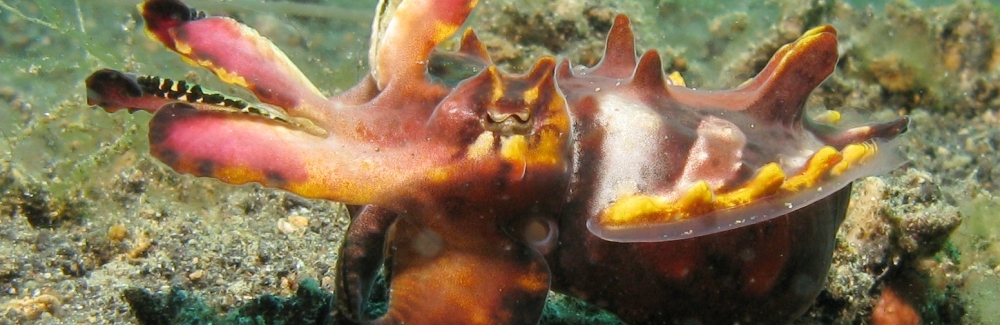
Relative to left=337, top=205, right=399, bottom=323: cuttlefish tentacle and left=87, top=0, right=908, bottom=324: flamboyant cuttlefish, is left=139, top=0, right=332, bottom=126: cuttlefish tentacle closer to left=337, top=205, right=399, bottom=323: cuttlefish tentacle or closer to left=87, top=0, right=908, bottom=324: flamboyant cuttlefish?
left=87, top=0, right=908, bottom=324: flamboyant cuttlefish

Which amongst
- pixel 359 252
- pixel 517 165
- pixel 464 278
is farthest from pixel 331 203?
pixel 517 165

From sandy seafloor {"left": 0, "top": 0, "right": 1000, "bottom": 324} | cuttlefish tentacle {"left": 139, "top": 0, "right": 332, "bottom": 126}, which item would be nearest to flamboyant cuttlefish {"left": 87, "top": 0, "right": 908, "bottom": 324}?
cuttlefish tentacle {"left": 139, "top": 0, "right": 332, "bottom": 126}

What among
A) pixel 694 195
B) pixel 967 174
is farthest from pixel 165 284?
pixel 967 174

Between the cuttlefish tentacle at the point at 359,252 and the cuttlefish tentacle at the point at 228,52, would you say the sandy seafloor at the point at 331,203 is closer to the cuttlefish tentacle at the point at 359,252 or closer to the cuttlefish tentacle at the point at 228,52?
the cuttlefish tentacle at the point at 359,252

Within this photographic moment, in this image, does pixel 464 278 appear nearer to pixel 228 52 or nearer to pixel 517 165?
pixel 517 165

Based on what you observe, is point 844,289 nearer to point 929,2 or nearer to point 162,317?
point 162,317

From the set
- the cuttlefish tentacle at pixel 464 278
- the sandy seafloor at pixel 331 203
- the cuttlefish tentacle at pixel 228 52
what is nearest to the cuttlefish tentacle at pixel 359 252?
the cuttlefish tentacle at pixel 464 278
